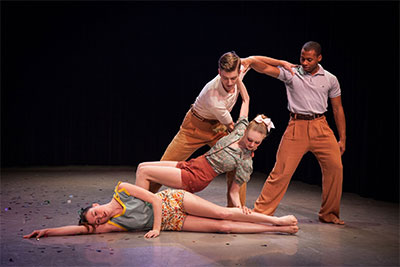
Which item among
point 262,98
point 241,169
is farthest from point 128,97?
point 241,169

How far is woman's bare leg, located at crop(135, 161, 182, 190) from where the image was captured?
3520mm

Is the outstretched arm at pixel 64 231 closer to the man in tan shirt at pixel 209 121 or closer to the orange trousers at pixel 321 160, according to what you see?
the man in tan shirt at pixel 209 121

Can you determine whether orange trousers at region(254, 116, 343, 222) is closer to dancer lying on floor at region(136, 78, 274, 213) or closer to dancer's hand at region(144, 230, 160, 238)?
dancer lying on floor at region(136, 78, 274, 213)

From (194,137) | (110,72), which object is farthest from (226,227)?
(110,72)

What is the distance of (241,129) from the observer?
3660 mm

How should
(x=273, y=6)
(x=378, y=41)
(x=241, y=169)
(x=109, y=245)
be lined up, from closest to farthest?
(x=109, y=245)
(x=241, y=169)
(x=378, y=41)
(x=273, y=6)

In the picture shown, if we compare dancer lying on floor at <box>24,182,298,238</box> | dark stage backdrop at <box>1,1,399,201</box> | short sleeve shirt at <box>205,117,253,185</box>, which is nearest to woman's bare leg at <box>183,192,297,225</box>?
dancer lying on floor at <box>24,182,298,238</box>

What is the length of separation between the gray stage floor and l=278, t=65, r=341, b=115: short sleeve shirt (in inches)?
40.3

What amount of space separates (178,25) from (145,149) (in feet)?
7.91

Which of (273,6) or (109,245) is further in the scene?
(273,6)

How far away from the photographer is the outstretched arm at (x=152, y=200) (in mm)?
3324

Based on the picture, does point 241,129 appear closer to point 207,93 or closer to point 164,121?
point 207,93

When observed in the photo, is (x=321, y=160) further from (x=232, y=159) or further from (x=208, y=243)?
(x=208, y=243)

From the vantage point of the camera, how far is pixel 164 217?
136 inches
